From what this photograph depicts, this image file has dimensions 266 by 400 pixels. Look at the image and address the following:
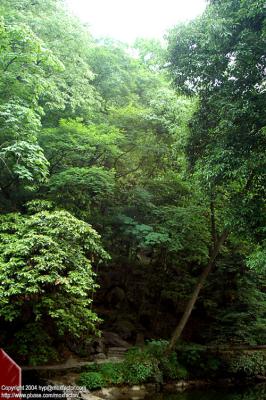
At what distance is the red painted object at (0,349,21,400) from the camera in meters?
1.53

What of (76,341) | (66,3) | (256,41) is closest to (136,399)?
(76,341)

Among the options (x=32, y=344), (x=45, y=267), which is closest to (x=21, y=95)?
(x=45, y=267)

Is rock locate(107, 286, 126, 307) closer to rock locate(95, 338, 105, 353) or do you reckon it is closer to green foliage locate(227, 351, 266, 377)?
rock locate(95, 338, 105, 353)

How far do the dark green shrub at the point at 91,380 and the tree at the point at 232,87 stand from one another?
5.23 meters

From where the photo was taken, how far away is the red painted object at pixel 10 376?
5.03 feet

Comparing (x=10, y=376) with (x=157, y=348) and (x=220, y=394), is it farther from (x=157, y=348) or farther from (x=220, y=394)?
(x=220, y=394)

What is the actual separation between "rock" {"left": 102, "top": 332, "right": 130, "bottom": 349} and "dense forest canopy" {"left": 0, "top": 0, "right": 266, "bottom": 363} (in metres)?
0.63

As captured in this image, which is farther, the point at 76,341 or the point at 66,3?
the point at 66,3

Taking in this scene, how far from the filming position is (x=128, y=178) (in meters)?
14.2

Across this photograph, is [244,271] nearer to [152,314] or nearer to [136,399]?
[152,314]

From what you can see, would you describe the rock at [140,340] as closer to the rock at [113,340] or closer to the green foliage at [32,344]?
the rock at [113,340]

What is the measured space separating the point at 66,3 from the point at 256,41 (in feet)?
25.1

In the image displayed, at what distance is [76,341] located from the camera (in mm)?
11508

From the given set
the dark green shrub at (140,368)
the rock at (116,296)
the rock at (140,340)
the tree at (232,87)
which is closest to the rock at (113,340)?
the rock at (140,340)
